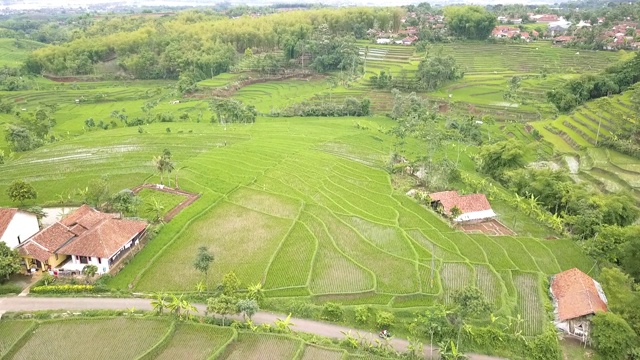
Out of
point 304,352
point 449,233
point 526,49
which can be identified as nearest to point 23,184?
point 304,352

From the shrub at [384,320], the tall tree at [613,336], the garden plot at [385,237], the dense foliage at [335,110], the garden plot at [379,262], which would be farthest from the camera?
the dense foliage at [335,110]

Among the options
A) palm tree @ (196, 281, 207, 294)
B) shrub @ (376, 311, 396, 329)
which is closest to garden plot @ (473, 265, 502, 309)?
shrub @ (376, 311, 396, 329)

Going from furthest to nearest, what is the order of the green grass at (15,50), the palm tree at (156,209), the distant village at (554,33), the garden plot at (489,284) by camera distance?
the green grass at (15,50)
the distant village at (554,33)
the palm tree at (156,209)
the garden plot at (489,284)

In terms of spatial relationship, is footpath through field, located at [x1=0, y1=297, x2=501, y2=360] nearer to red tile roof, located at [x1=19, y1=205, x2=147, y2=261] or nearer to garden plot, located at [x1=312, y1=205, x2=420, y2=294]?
red tile roof, located at [x1=19, y1=205, x2=147, y2=261]

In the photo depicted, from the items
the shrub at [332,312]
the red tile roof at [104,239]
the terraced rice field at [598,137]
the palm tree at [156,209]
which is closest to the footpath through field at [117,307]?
the shrub at [332,312]

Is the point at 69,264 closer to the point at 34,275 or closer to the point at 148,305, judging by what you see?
the point at 34,275

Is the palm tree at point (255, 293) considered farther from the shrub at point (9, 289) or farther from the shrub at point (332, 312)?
the shrub at point (9, 289)

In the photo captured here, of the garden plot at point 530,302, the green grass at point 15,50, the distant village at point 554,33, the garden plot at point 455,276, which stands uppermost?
the distant village at point 554,33
